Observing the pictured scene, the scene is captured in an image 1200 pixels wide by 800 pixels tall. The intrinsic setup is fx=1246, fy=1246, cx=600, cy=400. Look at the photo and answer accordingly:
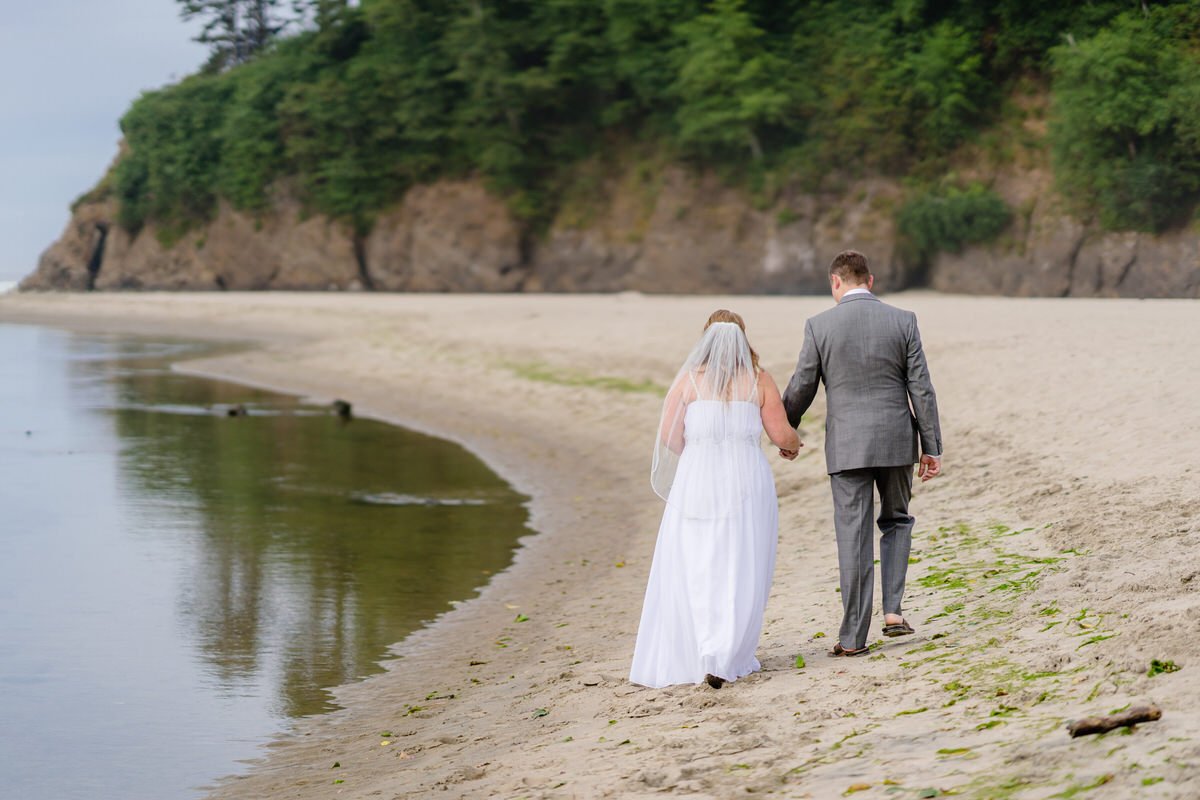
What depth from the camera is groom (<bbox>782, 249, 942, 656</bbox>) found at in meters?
5.89

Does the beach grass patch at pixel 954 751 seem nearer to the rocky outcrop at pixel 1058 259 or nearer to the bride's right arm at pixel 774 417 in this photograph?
the bride's right arm at pixel 774 417

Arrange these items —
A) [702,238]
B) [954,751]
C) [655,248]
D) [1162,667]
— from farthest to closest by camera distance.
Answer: [655,248] → [702,238] → [1162,667] → [954,751]

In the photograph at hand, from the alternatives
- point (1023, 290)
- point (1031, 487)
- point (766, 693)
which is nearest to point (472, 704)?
point (766, 693)

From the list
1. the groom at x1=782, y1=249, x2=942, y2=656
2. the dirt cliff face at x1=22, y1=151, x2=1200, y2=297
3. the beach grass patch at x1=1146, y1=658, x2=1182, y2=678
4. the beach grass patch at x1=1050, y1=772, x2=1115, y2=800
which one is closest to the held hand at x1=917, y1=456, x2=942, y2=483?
the groom at x1=782, y1=249, x2=942, y2=656

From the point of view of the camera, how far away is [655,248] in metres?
47.7

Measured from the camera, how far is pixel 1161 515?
7996mm

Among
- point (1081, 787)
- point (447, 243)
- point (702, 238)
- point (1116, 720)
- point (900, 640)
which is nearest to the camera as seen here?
point (1081, 787)

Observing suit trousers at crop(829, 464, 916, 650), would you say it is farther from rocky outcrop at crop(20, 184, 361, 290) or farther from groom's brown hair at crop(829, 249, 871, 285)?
rocky outcrop at crop(20, 184, 361, 290)

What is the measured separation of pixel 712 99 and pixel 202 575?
118 ft

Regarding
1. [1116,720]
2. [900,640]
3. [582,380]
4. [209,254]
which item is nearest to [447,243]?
[209,254]

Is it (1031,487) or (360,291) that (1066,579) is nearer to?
(1031,487)

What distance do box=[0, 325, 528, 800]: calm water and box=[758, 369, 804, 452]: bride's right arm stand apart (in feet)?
10.1

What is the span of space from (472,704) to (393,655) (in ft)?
4.54

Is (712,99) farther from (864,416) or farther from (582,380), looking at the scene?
(864,416)
